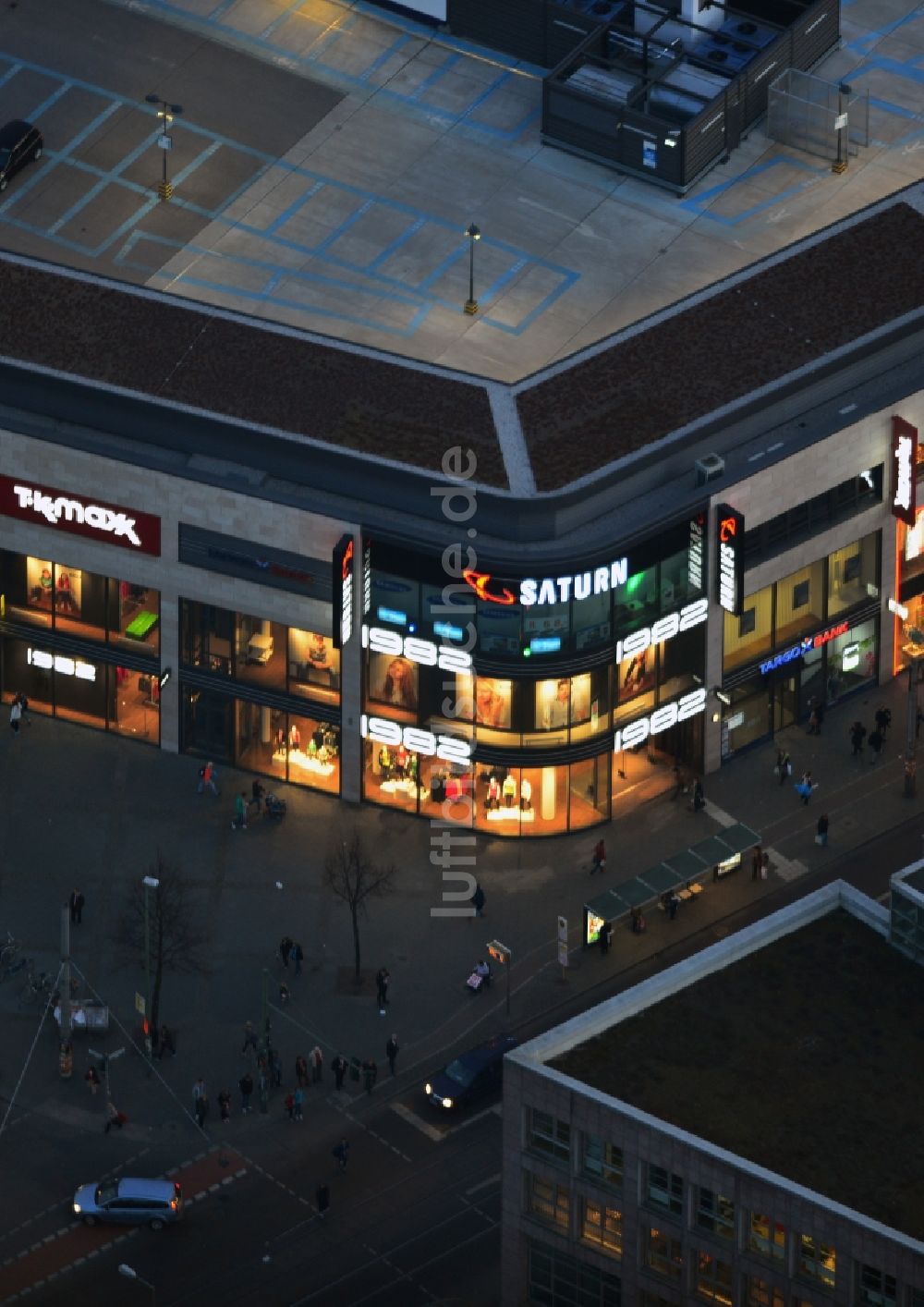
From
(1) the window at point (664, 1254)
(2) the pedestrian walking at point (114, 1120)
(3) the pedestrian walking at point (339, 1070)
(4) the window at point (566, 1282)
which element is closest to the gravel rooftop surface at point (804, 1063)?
(1) the window at point (664, 1254)

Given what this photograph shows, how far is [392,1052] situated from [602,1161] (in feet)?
85.6

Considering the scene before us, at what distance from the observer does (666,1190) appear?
16538 cm

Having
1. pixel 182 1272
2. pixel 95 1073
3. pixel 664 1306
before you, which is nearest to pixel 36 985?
pixel 95 1073

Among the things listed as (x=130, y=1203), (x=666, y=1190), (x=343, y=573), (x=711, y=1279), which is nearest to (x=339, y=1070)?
(x=130, y=1203)

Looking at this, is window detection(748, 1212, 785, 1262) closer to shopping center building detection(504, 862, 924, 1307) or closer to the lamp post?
shopping center building detection(504, 862, 924, 1307)

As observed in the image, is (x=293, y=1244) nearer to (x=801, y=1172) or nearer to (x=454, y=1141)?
(x=454, y=1141)

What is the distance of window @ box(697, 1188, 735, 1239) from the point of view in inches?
6437

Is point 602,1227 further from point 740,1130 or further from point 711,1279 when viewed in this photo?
point 740,1130

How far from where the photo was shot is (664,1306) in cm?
16788

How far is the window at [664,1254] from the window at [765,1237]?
11.9 feet

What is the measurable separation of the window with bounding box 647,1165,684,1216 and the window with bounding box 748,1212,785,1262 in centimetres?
312

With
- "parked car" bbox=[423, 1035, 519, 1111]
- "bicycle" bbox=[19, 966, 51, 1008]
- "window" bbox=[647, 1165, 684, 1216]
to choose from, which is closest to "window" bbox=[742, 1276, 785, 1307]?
"window" bbox=[647, 1165, 684, 1216]

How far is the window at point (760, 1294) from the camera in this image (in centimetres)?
16375

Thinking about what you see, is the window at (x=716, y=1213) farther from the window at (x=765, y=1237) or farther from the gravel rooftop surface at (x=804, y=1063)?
the gravel rooftop surface at (x=804, y=1063)
